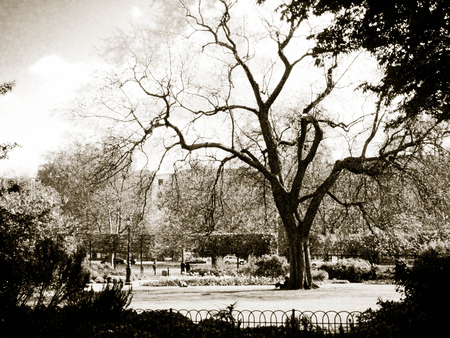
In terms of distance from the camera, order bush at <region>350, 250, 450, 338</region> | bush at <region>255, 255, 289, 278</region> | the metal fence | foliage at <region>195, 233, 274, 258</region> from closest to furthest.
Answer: bush at <region>350, 250, 450, 338</region>, the metal fence, bush at <region>255, 255, 289, 278</region>, foliage at <region>195, 233, 274, 258</region>

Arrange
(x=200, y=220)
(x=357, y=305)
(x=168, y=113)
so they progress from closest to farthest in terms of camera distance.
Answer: (x=357, y=305) → (x=168, y=113) → (x=200, y=220)

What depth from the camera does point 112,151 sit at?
54.7 feet

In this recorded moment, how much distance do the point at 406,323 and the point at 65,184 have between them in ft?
145

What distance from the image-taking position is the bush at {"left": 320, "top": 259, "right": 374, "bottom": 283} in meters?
23.7

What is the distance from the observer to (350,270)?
24.1 m

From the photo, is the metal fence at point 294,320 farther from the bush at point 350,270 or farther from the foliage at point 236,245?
the foliage at point 236,245

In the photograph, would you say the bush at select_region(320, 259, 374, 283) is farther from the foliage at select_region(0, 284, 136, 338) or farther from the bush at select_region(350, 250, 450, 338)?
the foliage at select_region(0, 284, 136, 338)

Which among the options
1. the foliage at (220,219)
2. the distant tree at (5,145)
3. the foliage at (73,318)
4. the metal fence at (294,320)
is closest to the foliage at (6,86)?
the distant tree at (5,145)

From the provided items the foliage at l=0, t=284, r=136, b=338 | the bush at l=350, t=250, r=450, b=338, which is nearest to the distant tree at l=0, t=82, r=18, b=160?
the foliage at l=0, t=284, r=136, b=338

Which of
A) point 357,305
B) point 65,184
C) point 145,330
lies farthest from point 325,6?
point 65,184

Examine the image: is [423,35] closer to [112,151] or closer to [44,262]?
[44,262]

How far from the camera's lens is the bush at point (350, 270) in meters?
23.7

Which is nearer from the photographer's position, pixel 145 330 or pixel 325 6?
pixel 145 330

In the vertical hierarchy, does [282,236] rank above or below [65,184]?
below
